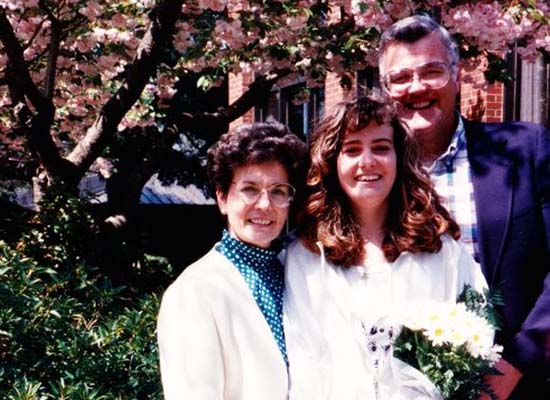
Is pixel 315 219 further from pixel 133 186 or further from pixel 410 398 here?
pixel 133 186

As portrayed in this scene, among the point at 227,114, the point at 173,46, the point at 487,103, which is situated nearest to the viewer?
the point at 487,103

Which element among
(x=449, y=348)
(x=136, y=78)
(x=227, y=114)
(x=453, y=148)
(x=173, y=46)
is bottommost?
(x=449, y=348)

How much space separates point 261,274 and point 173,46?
5164mm

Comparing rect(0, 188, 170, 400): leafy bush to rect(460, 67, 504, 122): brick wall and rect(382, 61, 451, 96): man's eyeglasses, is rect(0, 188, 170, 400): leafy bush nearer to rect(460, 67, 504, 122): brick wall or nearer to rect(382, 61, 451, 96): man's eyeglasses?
rect(382, 61, 451, 96): man's eyeglasses

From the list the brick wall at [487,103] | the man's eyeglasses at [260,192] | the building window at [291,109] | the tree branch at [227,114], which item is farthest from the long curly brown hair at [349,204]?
the building window at [291,109]

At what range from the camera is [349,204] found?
2.43 m

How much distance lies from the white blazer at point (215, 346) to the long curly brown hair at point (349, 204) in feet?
1.06

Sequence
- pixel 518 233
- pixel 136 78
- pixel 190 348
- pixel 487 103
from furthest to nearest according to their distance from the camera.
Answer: pixel 487 103, pixel 136 78, pixel 518 233, pixel 190 348

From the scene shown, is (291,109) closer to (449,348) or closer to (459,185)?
→ (459,185)

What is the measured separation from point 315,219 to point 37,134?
437 centimetres

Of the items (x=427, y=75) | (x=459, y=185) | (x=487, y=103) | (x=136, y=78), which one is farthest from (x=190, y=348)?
(x=487, y=103)

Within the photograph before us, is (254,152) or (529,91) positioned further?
(529,91)

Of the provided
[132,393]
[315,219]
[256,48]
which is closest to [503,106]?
[256,48]

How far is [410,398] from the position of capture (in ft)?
6.93
